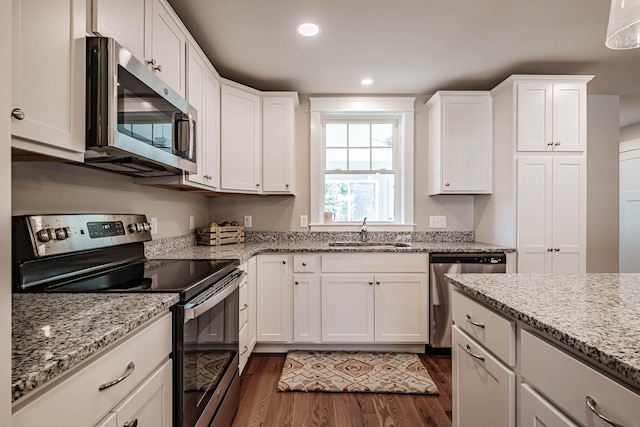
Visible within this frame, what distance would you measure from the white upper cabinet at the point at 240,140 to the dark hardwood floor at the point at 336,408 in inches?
62.4

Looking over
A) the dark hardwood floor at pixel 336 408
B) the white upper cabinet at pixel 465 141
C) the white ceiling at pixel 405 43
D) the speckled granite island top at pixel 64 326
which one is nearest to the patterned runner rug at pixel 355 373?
the dark hardwood floor at pixel 336 408

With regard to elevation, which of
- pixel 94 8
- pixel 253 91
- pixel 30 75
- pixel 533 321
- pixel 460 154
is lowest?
pixel 533 321

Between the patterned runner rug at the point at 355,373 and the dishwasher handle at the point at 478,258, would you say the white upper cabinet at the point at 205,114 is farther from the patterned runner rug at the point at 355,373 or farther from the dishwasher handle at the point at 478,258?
the dishwasher handle at the point at 478,258

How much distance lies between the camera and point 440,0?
1.79 meters

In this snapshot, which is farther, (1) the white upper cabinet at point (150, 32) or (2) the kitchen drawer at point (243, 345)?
(2) the kitchen drawer at point (243, 345)

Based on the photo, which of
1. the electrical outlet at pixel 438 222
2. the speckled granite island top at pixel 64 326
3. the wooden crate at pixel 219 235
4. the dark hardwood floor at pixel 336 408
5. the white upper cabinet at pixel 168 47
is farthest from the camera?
the electrical outlet at pixel 438 222

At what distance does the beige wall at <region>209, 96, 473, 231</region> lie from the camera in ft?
10.3

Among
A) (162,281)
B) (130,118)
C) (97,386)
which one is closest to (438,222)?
(162,281)

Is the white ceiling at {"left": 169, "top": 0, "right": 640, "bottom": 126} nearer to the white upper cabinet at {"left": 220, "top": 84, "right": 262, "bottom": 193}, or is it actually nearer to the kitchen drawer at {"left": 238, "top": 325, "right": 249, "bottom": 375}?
the white upper cabinet at {"left": 220, "top": 84, "right": 262, "bottom": 193}

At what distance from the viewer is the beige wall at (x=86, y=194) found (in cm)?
118

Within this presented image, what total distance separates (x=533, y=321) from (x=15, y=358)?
121 cm

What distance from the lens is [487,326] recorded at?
1.10 m

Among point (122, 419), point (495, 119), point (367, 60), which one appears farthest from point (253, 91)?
point (122, 419)

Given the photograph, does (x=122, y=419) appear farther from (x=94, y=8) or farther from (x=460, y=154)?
(x=460, y=154)
